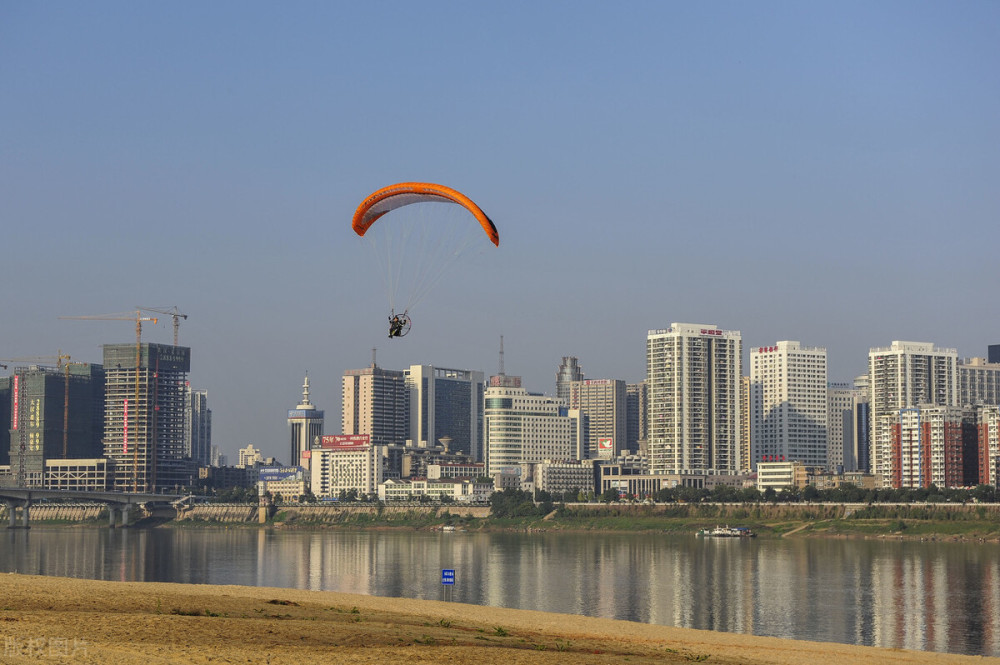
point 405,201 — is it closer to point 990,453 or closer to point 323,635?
point 323,635

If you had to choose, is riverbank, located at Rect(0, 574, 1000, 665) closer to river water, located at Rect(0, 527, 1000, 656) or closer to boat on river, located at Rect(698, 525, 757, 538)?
river water, located at Rect(0, 527, 1000, 656)

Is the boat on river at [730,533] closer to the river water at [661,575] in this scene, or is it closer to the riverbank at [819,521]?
the riverbank at [819,521]

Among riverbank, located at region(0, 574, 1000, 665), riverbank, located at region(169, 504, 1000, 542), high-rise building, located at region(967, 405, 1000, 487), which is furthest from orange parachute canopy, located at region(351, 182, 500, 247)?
high-rise building, located at region(967, 405, 1000, 487)

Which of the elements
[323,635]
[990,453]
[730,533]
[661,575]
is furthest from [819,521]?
[323,635]

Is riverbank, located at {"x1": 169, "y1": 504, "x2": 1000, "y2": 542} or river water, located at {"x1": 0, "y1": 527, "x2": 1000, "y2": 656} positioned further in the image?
riverbank, located at {"x1": 169, "y1": 504, "x2": 1000, "y2": 542}

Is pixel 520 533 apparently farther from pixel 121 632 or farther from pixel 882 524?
pixel 121 632

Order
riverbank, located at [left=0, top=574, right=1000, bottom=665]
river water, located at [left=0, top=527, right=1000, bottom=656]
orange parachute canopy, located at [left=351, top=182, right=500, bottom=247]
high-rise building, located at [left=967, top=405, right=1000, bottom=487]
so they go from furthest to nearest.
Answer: high-rise building, located at [left=967, top=405, right=1000, bottom=487], river water, located at [left=0, top=527, right=1000, bottom=656], orange parachute canopy, located at [left=351, top=182, right=500, bottom=247], riverbank, located at [left=0, top=574, right=1000, bottom=665]
